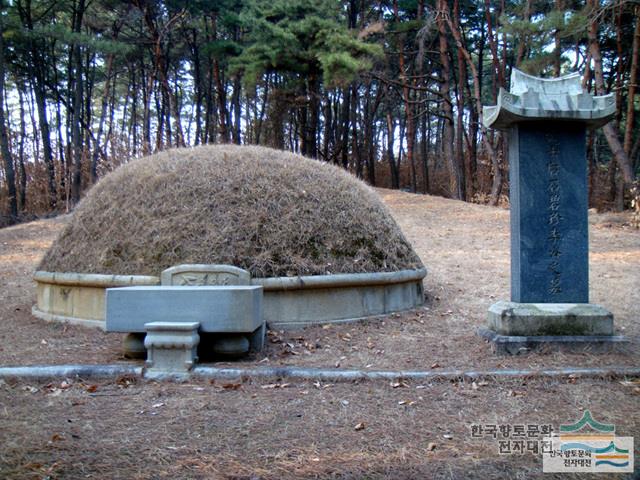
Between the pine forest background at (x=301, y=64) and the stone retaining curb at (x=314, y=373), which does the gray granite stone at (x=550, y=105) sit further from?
the pine forest background at (x=301, y=64)

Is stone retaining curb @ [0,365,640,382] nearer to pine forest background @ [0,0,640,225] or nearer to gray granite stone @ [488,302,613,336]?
gray granite stone @ [488,302,613,336]

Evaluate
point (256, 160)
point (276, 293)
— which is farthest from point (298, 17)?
point (276, 293)

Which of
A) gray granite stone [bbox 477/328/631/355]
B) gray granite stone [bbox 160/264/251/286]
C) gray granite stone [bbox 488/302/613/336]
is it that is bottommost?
gray granite stone [bbox 477/328/631/355]

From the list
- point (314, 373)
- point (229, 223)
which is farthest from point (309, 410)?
point (229, 223)

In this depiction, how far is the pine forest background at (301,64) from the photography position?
15242 millimetres

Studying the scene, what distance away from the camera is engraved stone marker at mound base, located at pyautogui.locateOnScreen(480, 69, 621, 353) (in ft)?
17.7

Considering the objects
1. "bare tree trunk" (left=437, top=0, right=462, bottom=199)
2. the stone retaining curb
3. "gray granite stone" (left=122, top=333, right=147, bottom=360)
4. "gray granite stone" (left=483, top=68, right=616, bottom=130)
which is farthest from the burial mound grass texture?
"bare tree trunk" (left=437, top=0, right=462, bottom=199)

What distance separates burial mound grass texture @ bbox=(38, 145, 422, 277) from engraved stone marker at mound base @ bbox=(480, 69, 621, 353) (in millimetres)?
1939

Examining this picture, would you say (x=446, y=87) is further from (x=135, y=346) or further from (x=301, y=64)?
(x=135, y=346)

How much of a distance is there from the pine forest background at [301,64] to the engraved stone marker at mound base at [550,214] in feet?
25.7

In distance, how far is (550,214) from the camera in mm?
5508

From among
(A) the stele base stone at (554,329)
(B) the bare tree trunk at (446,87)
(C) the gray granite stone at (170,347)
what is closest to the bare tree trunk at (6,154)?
(B) the bare tree trunk at (446,87)

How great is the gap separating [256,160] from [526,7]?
506 inches

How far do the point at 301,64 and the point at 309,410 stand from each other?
45.0ft
